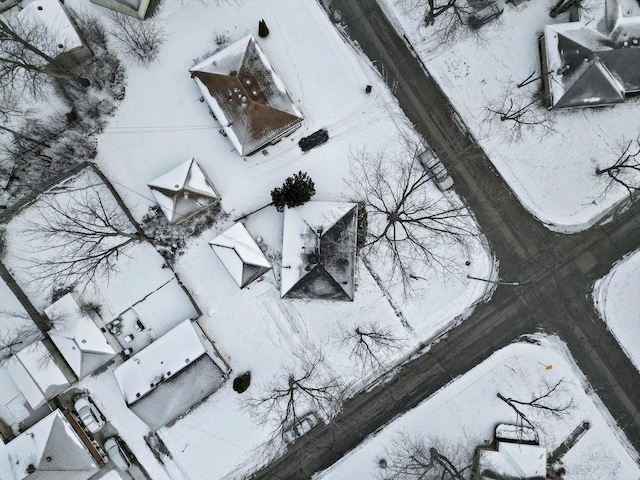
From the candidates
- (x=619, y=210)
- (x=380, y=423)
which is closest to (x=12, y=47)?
(x=380, y=423)

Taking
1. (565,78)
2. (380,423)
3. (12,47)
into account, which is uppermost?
(12,47)

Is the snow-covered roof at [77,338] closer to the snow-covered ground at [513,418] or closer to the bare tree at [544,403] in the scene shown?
the snow-covered ground at [513,418]

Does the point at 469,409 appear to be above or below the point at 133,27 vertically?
below

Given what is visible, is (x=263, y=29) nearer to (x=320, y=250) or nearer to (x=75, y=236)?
(x=320, y=250)

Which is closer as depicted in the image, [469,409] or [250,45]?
[250,45]

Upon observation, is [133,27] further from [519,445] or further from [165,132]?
[519,445]

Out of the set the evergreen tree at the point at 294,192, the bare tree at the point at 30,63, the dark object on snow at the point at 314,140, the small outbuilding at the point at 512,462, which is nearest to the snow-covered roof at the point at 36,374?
the bare tree at the point at 30,63
